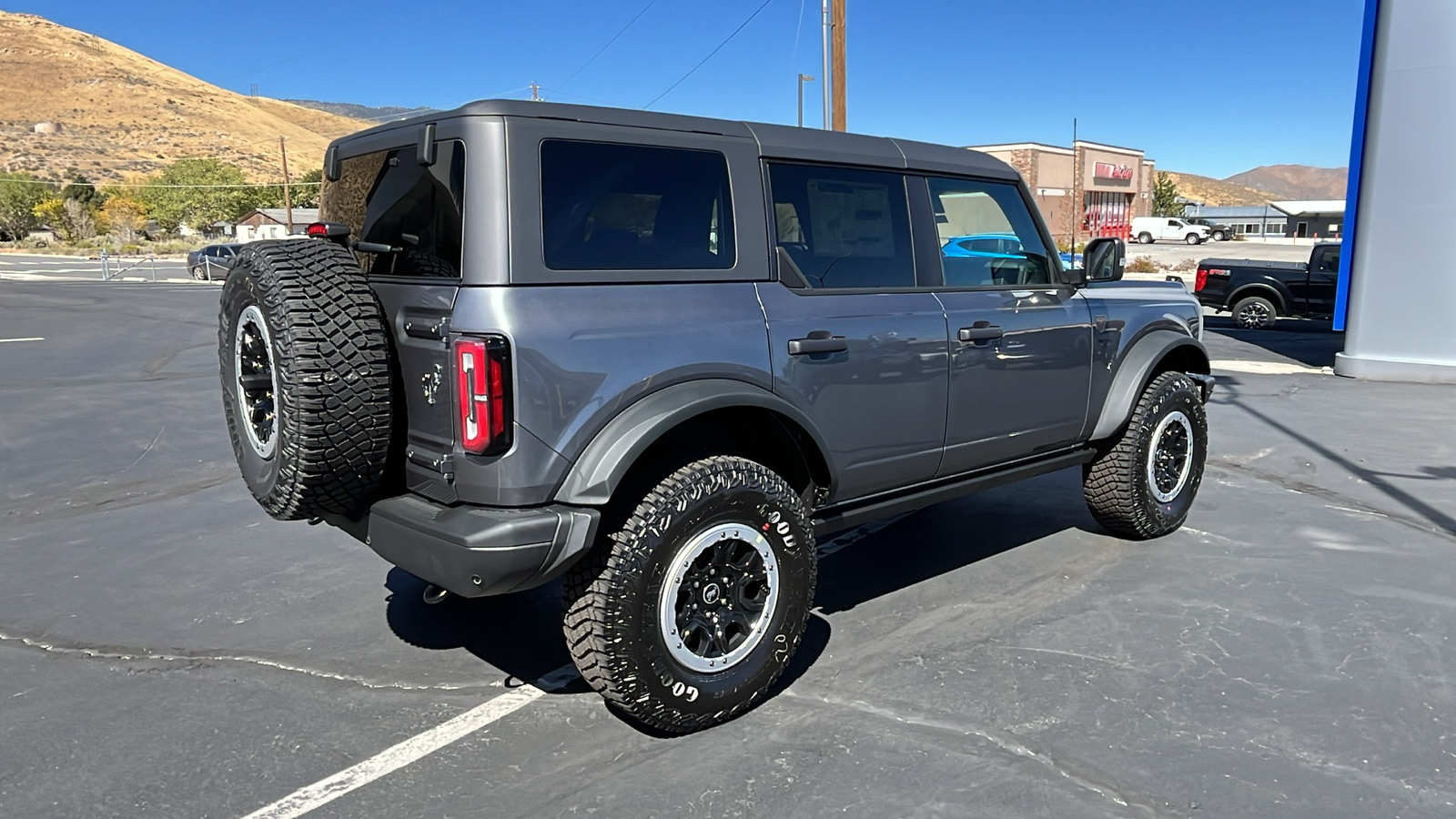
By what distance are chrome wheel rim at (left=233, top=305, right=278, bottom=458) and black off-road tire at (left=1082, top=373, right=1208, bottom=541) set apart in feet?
13.1

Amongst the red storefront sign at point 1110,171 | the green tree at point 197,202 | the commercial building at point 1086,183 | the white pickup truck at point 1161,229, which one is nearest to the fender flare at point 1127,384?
the commercial building at point 1086,183

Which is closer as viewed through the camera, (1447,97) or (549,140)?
(549,140)

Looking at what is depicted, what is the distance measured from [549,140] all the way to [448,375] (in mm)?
809

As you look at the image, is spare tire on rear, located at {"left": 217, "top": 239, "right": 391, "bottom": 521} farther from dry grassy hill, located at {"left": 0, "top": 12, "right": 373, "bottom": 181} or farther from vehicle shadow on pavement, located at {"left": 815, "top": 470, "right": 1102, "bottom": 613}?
dry grassy hill, located at {"left": 0, "top": 12, "right": 373, "bottom": 181}

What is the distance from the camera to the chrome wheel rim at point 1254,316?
18047 millimetres

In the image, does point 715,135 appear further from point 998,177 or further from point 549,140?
point 998,177

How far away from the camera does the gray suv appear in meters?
3.02

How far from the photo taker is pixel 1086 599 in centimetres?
458

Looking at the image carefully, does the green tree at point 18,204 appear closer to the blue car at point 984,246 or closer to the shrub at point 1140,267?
the shrub at point 1140,267

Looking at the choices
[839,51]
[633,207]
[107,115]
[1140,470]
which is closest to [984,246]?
[1140,470]

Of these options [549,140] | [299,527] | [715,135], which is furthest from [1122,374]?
[299,527]

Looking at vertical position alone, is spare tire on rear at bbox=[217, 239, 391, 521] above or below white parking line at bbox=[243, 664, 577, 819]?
above

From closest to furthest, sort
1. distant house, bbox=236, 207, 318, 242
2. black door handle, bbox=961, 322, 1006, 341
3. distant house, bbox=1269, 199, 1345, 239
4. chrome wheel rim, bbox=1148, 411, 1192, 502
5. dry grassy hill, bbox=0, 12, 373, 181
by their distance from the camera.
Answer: black door handle, bbox=961, 322, 1006, 341
chrome wheel rim, bbox=1148, 411, 1192, 502
distant house, bbox=1269, 199, 1345, 239
distant house, bbox=236, 207, 318, 242
dry grassy hill, bbox=0, 12, 373, 181

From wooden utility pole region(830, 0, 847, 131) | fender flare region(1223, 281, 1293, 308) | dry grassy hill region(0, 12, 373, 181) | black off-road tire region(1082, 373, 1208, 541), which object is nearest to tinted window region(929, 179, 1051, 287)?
black off-road tire region(1082, 373, 1208, 541)
